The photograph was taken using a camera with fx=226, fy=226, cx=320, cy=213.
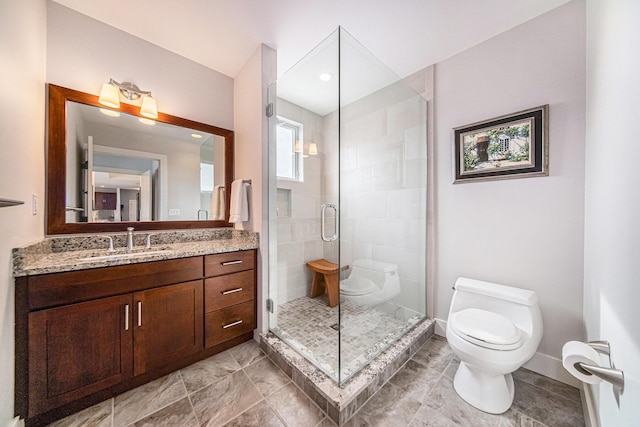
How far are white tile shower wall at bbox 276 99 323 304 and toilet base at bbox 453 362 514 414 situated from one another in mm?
1432

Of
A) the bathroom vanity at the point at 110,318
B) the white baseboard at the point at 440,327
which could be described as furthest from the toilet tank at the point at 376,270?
the bathroom vanity at the point at 110,318

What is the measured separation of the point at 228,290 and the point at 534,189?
2.38m

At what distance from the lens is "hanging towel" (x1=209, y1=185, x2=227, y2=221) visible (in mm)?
2207

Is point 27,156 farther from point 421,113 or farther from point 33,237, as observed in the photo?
point 421,113

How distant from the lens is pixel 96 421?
1.22m

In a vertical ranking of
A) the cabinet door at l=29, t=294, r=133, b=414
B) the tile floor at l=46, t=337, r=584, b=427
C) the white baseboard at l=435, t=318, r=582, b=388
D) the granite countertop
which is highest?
the granite countertop

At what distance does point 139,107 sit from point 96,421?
2.10m

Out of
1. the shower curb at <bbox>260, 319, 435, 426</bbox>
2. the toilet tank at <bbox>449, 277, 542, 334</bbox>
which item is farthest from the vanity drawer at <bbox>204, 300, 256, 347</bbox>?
the toilet tank at <bbox>449, 277, 542, 334</bbox>

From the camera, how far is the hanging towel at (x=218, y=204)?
2207 mm

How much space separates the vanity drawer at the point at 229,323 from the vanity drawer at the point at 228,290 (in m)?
0.05

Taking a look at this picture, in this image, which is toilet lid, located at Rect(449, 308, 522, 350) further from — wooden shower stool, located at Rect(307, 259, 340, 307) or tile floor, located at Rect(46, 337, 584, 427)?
wooden shower stool, located at Rect(307, 259, 340, 307)

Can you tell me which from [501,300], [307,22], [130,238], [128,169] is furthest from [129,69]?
[501,300]

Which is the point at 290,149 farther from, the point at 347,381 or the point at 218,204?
the point at 347,381

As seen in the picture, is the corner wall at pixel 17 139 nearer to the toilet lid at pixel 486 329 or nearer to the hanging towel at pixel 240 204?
the hanging towel at pixel 240 204
